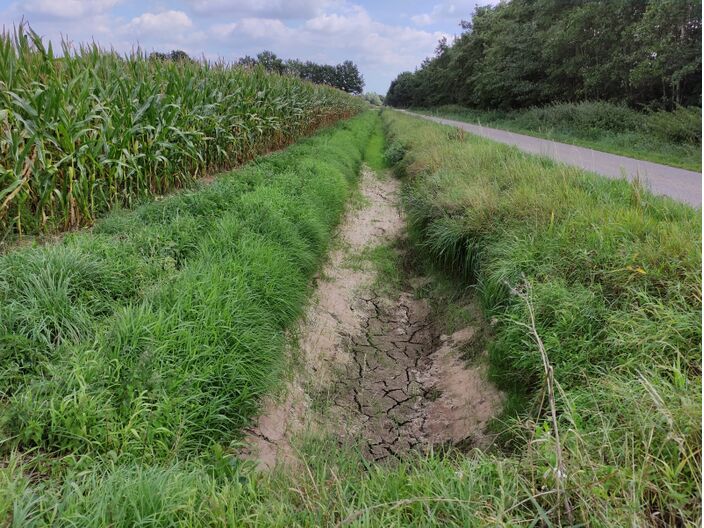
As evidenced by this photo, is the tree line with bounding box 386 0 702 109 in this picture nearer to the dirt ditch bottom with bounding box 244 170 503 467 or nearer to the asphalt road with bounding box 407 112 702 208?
the asphalt road with bounding box 407 112 702 208

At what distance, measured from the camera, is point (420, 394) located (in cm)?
367

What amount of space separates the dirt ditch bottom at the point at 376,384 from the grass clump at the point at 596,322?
44cm

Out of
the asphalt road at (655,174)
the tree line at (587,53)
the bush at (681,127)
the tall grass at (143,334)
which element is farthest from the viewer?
the tree line at (587,53)

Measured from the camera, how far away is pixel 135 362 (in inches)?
93.5

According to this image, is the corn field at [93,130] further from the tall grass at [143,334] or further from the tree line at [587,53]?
the tree line at [587,53]

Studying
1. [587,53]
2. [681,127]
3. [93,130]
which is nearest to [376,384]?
[93,130]

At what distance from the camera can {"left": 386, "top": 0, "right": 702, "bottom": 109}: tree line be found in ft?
49.7

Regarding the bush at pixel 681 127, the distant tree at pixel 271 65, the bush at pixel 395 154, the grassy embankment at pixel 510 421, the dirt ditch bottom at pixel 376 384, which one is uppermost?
the distant tree at pixel 271 65

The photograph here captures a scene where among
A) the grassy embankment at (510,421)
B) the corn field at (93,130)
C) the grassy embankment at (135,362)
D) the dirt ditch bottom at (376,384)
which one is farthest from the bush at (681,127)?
the grassy embankment at (135,362)

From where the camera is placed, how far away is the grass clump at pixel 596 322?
160 centimetres

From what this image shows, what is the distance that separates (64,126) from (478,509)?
4764 millimetres

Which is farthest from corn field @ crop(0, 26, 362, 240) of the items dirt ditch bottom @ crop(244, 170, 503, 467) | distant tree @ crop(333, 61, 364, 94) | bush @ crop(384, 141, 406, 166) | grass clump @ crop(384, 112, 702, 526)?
distant tree @ crop(333, 61, 364, 94)

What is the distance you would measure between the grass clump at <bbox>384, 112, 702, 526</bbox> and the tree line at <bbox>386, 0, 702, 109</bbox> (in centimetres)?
1459

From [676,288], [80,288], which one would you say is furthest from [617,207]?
[80,288]
